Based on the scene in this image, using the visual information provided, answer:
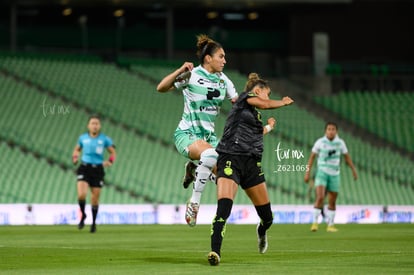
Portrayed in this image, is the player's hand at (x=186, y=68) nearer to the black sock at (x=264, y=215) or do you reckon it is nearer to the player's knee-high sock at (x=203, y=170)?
the player's knee-high sock at (x=203, y=170)

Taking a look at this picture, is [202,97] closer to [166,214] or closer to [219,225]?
[219,225]

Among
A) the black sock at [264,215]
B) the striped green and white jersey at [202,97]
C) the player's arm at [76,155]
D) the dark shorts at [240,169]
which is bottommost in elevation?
the black sock at [264,215]

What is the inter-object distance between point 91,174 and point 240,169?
1044 cm

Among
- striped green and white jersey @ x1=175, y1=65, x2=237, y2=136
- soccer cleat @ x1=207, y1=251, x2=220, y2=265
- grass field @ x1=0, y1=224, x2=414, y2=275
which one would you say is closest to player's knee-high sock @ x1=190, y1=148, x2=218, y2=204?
striped green and white jersey @ x1=175, y1=65, x2=237, y2=136

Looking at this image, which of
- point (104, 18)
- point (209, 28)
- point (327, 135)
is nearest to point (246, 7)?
point (209, 28)

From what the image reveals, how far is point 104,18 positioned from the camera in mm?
46656

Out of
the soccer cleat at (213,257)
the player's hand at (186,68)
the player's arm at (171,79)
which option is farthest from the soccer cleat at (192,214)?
the player's hand at (186,68)

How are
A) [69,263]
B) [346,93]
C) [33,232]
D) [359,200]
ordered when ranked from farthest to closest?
[346,93] → [359,200] → [33,232] → [69,263]

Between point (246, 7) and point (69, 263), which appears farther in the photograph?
point (246, 7)

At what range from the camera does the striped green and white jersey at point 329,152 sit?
23703 millimetres

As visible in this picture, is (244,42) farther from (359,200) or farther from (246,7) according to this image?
(359,200)

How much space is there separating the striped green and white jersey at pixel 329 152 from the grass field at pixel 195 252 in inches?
55.9

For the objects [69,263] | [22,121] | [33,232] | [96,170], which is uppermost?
[22,121]

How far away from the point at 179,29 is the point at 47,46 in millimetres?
5946
